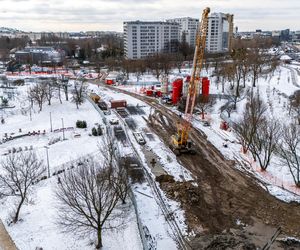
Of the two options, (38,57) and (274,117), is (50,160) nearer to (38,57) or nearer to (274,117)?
(274,117)

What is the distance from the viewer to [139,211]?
24.9m

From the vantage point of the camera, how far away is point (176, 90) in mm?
59156

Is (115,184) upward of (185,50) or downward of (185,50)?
downward

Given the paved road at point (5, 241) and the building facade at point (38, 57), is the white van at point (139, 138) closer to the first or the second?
the paved road at point (5, 241)

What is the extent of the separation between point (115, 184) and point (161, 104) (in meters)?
38.1

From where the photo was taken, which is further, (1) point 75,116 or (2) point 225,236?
(1) point 75,116

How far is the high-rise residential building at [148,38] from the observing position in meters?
132

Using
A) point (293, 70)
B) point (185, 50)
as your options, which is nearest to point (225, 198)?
point (293, 70)

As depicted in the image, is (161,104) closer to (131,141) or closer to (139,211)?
(131,141)

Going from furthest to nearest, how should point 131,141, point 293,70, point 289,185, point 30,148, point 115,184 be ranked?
point 293,70 < point 131,141 < point 30,148 < point 289,185 < point 115,184

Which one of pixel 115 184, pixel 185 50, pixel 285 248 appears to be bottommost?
pixel 285 248

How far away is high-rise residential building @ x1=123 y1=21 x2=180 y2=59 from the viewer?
131875 millimetres

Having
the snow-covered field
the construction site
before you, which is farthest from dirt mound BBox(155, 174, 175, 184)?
the snow-covered field

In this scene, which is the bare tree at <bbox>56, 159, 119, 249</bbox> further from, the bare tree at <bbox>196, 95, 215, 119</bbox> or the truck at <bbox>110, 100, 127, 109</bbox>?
the truck at <bbox>110, 100, 127, 109</bbox>
